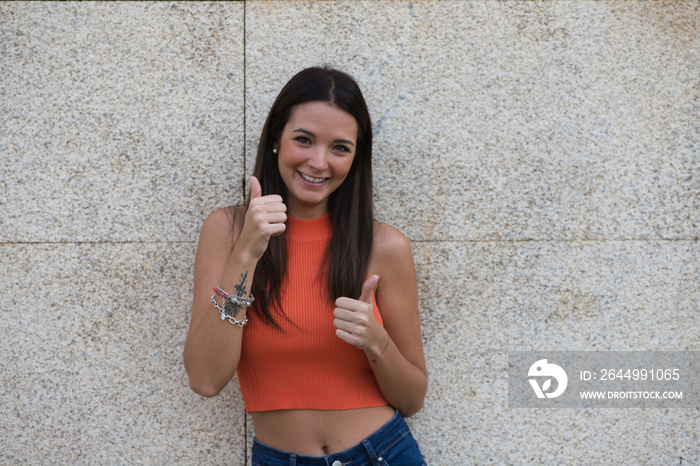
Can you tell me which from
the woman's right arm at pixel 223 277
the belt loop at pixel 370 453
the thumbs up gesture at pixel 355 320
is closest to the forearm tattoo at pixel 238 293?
the woman's right arm at pixel 223 277

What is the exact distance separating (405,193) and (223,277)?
1122mm

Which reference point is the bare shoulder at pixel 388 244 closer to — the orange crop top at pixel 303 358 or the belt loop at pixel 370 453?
the orange crop top at pixel 303 358

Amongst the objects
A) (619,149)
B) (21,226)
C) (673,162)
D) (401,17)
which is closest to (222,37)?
(401,17)

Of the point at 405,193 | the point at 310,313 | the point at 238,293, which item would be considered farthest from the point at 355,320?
the point at 405,193

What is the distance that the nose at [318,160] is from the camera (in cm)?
234

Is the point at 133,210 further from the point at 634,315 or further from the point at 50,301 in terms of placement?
the point at 634,315

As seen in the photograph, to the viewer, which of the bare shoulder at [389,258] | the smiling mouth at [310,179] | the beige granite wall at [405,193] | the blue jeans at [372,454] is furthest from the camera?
the beige granite wall at [405,193]

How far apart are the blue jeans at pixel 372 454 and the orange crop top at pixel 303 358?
13 cm

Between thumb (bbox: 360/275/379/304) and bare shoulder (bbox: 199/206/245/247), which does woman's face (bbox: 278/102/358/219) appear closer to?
bare shoulder (bbox: 199/206/245/247)

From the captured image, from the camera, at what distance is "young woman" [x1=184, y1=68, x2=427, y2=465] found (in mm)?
2295

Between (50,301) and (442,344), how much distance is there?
1.90m

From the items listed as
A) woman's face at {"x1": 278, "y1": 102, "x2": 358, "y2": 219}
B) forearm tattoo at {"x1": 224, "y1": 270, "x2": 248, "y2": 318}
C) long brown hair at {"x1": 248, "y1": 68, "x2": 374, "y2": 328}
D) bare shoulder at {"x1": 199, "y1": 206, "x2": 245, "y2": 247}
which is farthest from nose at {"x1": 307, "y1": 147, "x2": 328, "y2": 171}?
forearm tattoo at {"x1": 224, "y1": 270, "x2": 248, "y2": 318}

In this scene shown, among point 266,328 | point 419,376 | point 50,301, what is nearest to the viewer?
point 266,328

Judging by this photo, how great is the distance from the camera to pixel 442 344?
2965 millimetres
